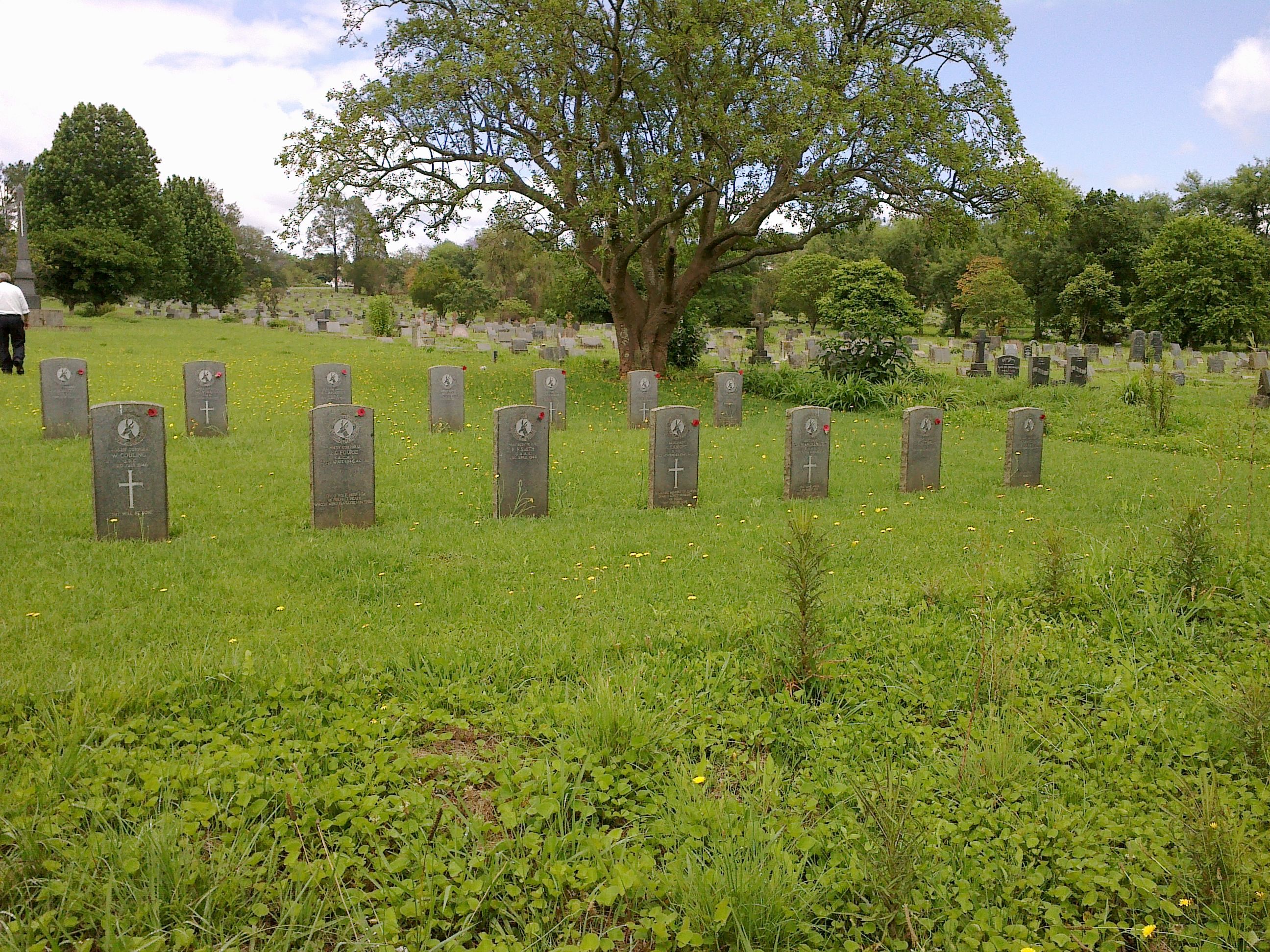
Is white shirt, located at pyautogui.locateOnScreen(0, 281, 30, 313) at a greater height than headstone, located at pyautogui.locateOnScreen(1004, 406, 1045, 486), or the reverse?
white shirt, located at pyautogui.locateOnScreen(0, 281, 30, 313)

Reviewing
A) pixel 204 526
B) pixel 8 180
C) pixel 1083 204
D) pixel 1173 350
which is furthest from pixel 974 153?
pixel 8 180

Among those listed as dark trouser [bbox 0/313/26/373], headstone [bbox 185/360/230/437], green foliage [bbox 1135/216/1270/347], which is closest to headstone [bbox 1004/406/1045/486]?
headstone [bbox 185/360/230/437]

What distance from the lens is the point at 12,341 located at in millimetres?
16656

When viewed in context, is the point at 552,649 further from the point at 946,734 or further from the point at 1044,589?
the point at 1044,589

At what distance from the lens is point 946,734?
4.18 meters

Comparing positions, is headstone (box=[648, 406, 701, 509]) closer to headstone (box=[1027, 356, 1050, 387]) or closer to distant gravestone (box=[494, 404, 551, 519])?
distant gravestone (box=[494, 404, 551, 519])

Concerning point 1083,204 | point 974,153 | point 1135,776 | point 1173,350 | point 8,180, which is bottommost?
point 1135,776

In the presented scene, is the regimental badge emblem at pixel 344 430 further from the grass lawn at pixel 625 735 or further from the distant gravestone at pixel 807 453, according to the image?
the distant gravestone at pixel 807 453

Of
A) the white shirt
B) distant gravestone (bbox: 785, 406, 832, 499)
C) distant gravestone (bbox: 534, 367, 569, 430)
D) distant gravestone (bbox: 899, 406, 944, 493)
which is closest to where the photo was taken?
distant gravestone (bbox: 785, 406, 832, 499)

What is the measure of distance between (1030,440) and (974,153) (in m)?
8.91

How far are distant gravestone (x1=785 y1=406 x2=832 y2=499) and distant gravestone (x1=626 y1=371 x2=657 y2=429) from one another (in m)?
5.21

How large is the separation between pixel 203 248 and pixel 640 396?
41.1m

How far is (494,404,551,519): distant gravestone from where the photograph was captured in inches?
316

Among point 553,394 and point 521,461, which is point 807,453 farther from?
point 553,394
